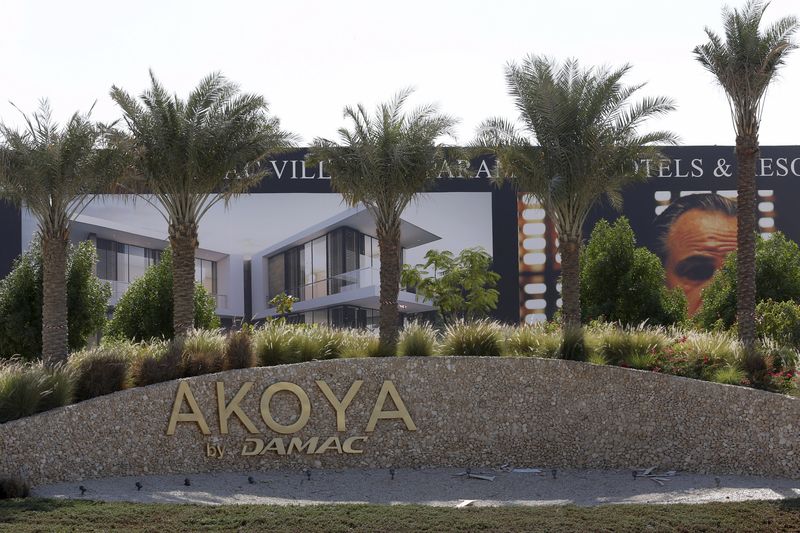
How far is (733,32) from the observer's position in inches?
811

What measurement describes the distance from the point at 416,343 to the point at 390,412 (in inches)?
61.8

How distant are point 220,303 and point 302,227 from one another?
541 centimetres

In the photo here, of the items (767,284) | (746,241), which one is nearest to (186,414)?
(746,241)

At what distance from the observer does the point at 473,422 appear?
16.4 m

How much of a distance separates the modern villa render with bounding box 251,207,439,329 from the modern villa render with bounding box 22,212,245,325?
1063 mm

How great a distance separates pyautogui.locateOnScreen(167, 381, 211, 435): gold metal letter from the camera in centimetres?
1580

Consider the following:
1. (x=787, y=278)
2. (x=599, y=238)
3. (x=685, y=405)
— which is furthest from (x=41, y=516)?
(x=787, y=278)

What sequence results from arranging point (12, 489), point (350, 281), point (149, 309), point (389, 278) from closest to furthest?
point (12, 489) < point (389, 278) < point (149, 309) < point (350, 281)

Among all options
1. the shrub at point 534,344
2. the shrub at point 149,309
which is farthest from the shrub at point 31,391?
the shrub at point 149,309

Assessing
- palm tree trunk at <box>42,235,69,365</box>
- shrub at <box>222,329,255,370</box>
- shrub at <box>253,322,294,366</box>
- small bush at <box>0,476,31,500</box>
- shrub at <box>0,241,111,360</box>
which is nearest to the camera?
small bush at <box>0,476,31,500</box>

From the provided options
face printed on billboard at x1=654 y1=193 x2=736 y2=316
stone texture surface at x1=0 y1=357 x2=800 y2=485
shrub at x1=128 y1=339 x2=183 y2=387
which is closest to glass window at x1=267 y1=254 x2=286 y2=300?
face printed on billboard at x1=654 y1=193 x2=736 y2=316

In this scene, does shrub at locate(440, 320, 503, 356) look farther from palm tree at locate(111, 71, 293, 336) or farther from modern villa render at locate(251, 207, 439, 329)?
modern villa render at locate(251, 207, 439, 329)

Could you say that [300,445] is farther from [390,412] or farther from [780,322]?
[780,322]

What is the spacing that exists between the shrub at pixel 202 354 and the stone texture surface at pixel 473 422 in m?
0.47
